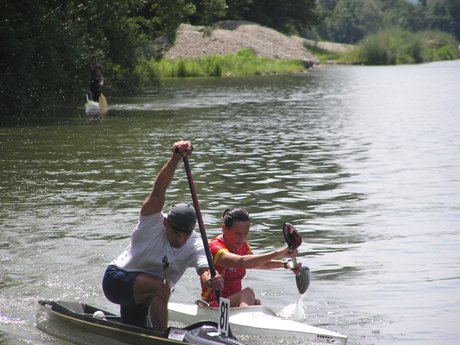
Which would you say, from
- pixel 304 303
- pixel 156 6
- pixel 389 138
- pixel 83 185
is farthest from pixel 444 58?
pixel 304 303

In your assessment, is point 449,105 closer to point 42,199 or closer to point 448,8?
point 42,199

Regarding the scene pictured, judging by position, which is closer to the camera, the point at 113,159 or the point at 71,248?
the point at 71,248

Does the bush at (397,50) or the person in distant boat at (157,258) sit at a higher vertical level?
the person in distant boat at (157,258)

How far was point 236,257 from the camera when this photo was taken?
925 centimetres

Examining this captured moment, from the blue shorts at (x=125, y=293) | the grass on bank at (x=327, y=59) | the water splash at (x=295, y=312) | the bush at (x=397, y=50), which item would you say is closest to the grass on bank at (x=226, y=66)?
the grass on bank at (x=327, y=59)

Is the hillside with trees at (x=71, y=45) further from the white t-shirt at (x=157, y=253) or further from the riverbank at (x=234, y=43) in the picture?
the white t-shirt at (x=157, y=253)

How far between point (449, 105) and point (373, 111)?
3.84 m

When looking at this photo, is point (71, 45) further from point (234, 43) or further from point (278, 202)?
point (234, 43)

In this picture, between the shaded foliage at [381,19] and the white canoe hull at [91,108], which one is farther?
the shaded foliage at [381,19]

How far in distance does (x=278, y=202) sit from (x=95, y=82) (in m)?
17.8

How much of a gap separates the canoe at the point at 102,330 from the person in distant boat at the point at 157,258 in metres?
0.25

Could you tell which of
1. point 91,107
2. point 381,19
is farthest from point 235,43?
point 381,19

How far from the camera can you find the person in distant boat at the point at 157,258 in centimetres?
864

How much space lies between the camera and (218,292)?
8836 mm
